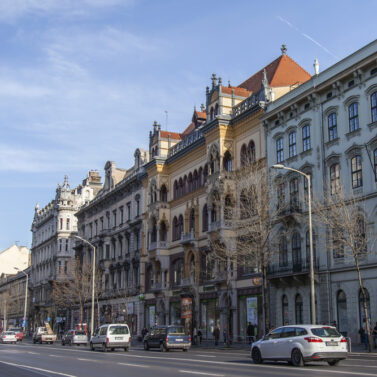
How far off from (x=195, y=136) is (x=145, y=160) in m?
13.4

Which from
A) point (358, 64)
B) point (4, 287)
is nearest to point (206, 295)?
point (358, 64)

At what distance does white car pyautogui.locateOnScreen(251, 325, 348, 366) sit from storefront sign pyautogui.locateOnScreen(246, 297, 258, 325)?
20.9 m

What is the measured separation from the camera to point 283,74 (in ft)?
162

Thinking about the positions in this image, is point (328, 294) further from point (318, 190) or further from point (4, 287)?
point (4, 287)

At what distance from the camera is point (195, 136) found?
53.2m

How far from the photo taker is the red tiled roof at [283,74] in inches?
1912

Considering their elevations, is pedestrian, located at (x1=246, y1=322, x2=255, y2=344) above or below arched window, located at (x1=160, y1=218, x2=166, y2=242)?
below

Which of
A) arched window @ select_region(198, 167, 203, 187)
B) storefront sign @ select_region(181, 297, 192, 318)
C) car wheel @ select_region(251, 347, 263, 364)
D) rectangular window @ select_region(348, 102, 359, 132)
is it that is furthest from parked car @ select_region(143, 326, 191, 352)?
arched window @ select_region(198, 167, 203, 187)

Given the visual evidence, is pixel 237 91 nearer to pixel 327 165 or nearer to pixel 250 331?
pixel 327 165

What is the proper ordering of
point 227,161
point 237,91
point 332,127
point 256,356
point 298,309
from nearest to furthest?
point 256,356 < point 332,127 < point 298,309 < point 227,161 < point 237,91

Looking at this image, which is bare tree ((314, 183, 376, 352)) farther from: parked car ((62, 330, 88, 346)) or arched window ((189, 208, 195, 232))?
parked car ((62, 330, 88, 346))

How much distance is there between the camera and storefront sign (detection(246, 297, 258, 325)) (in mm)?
42531

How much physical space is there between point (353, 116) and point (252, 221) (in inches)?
346

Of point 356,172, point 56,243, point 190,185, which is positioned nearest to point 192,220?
point 190,185
